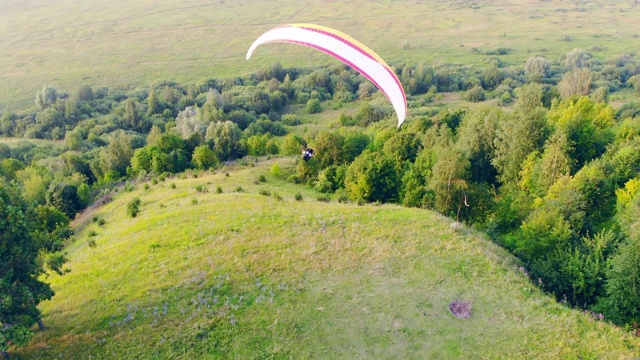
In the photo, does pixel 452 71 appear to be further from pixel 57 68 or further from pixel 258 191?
pixel 57 68

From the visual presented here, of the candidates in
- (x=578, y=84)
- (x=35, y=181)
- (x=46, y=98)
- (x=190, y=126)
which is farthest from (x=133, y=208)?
(x=578, y=84)

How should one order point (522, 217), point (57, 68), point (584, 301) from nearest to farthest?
point (584, 301), point (522, 217), point (57, 68)

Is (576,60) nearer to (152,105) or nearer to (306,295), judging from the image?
A: (152,105)

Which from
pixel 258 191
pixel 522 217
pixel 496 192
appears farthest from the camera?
pixel 496 192

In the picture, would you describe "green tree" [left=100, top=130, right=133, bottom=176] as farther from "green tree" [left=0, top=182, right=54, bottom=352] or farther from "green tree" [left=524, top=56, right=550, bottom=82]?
"green tree" [left=524, top=56, right=550, bottom=82]

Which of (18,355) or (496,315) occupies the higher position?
(18,355)

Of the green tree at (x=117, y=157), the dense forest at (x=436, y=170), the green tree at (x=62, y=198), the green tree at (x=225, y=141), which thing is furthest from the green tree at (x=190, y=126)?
the green tree at (x=62, y=198)

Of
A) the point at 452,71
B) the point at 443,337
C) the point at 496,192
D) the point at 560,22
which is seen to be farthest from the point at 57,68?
the point at 560,22

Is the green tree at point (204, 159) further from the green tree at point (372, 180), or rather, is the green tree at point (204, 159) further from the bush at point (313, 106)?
the bush at point (313, 106)

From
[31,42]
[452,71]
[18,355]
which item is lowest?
[452,71]
